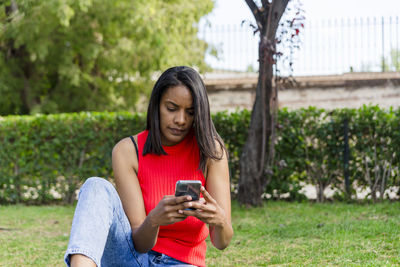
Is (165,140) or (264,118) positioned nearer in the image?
(165,140)

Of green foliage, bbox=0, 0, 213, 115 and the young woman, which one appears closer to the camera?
the young woman

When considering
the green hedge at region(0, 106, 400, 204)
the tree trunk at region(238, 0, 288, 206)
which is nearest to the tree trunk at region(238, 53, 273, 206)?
the tree trunk at region(238, 0, 288, 206)

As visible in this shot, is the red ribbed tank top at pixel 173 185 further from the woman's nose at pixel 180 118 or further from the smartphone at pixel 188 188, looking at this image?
the smartphone at pixel 188 188

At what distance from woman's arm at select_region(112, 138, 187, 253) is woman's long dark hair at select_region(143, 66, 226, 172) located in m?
0.12

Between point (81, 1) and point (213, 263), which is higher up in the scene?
point (81, 1)

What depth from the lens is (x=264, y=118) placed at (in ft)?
22.0

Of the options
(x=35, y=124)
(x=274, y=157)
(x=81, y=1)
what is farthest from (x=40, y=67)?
(x=274, y=157)

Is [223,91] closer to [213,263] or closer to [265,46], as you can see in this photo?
[265,46]

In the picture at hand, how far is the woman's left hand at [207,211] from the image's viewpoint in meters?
Result: 2.34

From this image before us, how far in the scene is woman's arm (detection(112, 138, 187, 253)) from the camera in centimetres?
237

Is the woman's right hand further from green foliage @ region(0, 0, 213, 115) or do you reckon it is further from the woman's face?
green foliage @ region(0, 0, 213, 115)

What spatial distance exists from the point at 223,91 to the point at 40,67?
186 inches

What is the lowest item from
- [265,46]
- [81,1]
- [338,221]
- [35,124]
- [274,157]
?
[338,221]

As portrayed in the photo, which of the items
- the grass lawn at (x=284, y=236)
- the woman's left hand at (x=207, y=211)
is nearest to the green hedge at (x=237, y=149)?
the grass lawn at (x=284, y=236)
